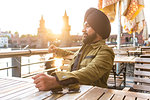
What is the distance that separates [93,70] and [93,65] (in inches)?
2.0

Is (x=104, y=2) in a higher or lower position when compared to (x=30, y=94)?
higher

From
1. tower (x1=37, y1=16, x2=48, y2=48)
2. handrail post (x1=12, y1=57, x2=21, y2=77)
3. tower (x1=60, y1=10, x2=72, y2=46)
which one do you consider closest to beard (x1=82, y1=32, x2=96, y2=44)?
handrail post (x1=12, y1=57, x2=21, y2=77)

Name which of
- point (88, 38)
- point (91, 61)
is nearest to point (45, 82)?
point (91, 61)

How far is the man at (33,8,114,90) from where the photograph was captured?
3.35 feet

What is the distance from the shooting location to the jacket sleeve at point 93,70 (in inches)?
41.6

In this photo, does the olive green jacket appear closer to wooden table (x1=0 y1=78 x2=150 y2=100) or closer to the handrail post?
wooden table (x1=0 y1=78 x2=150 y2=100)

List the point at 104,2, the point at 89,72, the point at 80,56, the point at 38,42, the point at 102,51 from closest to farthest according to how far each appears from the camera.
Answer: the point at 89,72
the point at 102,51
the point at 80,56
the point at 104,2
the point at 38,42

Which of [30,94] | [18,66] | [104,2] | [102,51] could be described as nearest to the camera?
[30,94]

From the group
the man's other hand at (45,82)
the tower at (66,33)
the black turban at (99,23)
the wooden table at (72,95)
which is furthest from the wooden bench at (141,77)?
the tower at (66,33)

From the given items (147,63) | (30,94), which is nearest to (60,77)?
(30,94)

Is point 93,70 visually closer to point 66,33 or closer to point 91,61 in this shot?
point 91,61

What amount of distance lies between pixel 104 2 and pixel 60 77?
3.71 metres

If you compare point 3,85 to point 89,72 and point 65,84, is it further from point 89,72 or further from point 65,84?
point 89,72

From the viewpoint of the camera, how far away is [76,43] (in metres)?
61.0
